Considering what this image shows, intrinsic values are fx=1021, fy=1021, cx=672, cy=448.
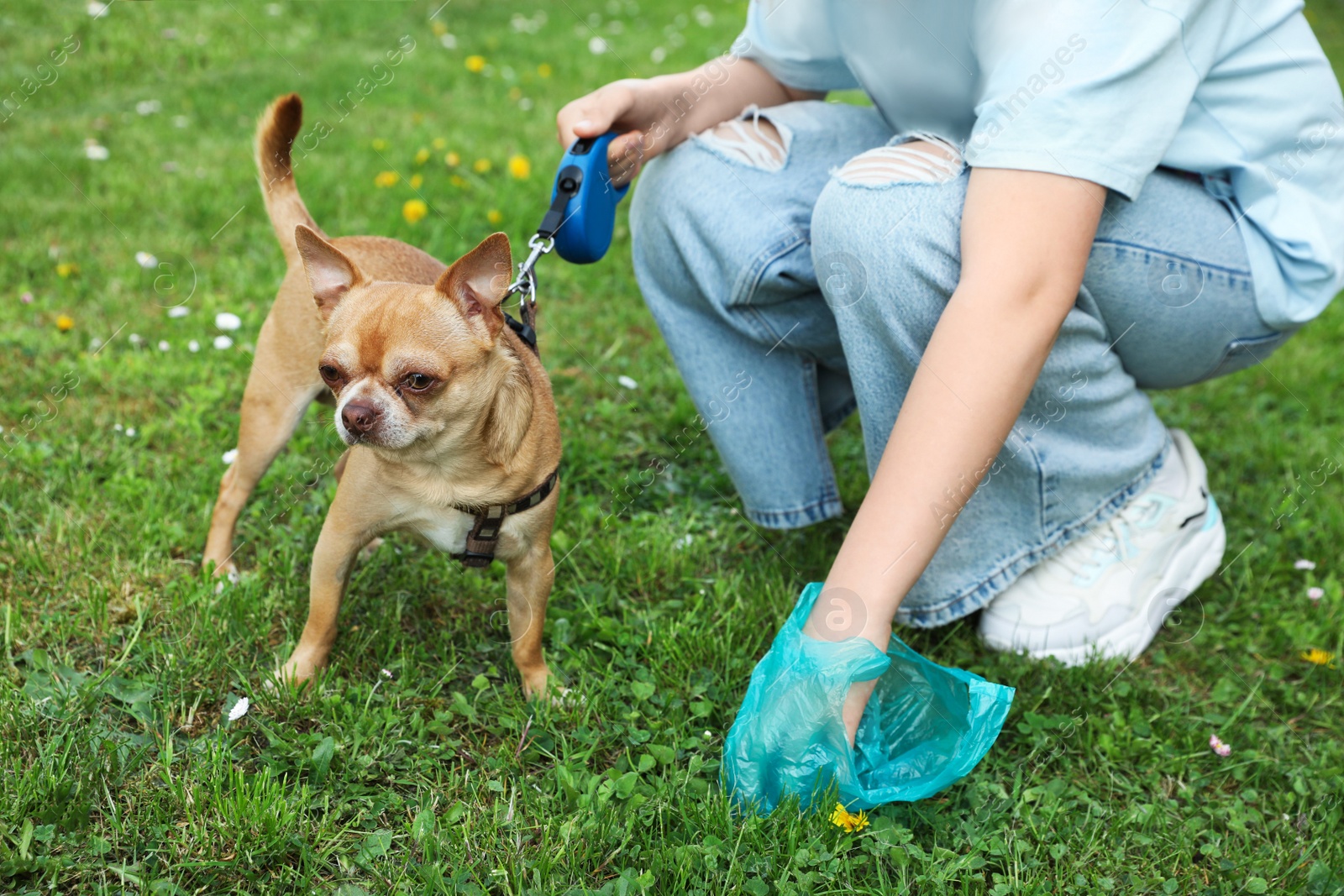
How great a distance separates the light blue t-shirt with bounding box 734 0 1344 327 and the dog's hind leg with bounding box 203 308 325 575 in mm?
1345

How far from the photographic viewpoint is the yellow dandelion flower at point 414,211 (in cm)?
372

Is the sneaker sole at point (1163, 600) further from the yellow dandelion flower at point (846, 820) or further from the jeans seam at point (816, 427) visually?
the yellow dandelion flower at point (846, 820)

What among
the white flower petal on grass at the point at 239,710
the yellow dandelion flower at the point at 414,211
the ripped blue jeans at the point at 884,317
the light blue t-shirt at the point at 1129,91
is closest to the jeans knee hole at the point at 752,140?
the ripped blue jeans at the point at 884,317

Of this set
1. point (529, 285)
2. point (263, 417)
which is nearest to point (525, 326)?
point (529, 285)

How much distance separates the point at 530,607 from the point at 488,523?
0.21 m

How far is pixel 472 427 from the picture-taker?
1.86 meters

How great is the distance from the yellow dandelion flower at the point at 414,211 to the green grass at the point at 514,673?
43 millimetres

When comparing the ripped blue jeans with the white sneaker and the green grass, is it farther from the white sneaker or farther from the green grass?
the green grass

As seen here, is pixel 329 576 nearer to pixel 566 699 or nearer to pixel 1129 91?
pixel 566 699

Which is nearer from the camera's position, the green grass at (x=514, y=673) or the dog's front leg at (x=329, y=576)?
the green grass at (x=514, y=673)

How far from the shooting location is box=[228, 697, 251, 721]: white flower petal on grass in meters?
1.81

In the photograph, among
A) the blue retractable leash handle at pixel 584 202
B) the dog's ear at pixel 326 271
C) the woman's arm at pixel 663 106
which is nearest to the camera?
the dog's ear at pixel 326 271

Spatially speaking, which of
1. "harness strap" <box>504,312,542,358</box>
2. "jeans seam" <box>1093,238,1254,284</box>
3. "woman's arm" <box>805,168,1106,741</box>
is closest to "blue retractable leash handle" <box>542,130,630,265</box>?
"harness strap" <box>504,312,542,358</box>

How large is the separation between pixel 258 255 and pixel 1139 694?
318 cm
